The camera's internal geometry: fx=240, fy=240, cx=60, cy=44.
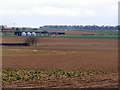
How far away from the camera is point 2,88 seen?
51.8 ft

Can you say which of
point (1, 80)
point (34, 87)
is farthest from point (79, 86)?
point (1, 80)

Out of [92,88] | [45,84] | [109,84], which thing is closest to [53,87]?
[45,84]

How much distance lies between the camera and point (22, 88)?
52.1 ft

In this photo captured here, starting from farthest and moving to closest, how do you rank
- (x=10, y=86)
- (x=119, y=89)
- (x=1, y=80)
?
(x=1, y=80)
(x=10, y=86)
(x=119, y=89)

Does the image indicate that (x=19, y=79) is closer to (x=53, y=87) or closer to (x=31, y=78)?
(x=31, y=78)

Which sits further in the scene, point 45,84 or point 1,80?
point 1,80

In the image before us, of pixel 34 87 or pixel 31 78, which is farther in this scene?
pixel 31 78

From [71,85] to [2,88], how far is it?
467 centimetres

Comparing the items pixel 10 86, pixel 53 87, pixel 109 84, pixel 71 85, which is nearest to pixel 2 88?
pixel 10 86

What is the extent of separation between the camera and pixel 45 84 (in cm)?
1712

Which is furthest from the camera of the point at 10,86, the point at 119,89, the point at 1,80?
the point at 1,80

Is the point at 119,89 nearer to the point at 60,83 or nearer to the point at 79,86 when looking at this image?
the point at 79,86

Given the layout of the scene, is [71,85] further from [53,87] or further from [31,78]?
[31,78]

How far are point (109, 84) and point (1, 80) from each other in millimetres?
8271
